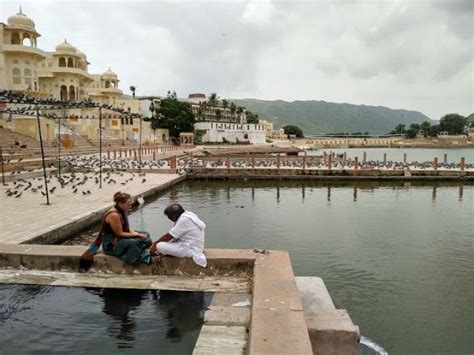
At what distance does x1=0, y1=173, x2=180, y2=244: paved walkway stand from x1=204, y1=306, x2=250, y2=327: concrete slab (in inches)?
216

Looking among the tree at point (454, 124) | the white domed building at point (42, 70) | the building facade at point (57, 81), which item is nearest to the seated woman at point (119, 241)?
the building facade at point (57, 81)

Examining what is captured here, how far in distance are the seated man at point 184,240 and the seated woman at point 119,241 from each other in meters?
0.31

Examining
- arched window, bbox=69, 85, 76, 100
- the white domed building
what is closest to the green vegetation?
the white domed building

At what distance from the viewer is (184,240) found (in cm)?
529

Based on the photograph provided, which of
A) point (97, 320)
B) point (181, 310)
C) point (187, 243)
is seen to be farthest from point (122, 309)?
point (187, 243)

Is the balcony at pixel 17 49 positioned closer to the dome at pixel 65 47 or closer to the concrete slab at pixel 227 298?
the dome at pixel 65 47

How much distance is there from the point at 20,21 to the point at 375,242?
42.1 m

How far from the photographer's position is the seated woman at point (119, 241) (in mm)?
5348

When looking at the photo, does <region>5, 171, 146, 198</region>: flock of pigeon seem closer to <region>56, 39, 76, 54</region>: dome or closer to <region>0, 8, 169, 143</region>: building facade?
<region>0, 8, 169, 143</region>: building facade

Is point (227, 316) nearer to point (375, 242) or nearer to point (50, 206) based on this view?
point (375, 242)

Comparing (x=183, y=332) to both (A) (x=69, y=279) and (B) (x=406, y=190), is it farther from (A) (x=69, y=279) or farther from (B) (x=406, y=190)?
(B) (x=406, y=190)

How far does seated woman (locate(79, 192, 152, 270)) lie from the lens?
5348 millimetres

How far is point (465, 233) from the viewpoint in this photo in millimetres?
11656

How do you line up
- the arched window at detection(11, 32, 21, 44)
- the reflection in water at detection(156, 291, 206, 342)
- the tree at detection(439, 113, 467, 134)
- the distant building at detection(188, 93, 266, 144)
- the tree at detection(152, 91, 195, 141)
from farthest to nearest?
the tree at detection(439, 113, 467, 134), the distant building at detection(188, 93, 266, 144), the tree at detection(152, 91, 195, 141), the arched window at detection(11, 32, 21, 44), the reflection in water at detection(156, 291, 206, 342)
